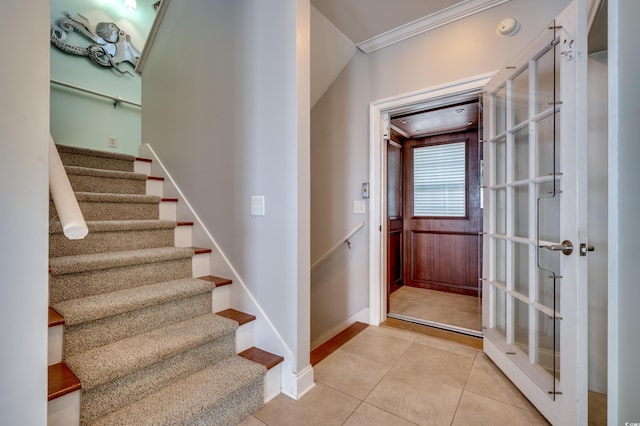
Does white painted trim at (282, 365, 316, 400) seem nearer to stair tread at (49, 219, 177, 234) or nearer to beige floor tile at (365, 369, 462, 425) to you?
beige floor tile at (365, 369, 462, 425)

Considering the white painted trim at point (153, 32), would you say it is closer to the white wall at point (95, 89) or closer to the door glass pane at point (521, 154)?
the white wall at point (95, 89)

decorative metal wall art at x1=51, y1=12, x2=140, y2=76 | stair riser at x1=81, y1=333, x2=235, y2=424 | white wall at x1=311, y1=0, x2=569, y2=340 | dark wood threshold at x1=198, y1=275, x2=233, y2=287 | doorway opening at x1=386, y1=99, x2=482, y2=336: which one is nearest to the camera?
stair riser at x1=81, y1=333, x2=235, y2=424

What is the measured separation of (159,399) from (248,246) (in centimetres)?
90

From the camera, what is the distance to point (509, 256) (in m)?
1.85

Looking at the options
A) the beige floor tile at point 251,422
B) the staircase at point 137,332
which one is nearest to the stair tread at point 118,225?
the staircase at point 137,332

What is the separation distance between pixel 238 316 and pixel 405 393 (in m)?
1.11

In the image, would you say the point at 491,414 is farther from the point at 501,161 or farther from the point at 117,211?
the point at 117,211

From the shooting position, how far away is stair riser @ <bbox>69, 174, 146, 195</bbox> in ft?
6.88

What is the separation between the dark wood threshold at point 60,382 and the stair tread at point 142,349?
2cm

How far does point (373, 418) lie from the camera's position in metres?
1.43

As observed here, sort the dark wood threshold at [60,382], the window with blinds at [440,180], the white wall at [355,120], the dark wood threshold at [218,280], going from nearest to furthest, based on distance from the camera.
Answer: the dark wood threshold at [60,382] < the dark wood threshold at [218,280] < the white wall at [355,120] < the window with blinds at [440,180]

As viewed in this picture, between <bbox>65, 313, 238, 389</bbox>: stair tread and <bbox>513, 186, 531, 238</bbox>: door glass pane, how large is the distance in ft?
6.10

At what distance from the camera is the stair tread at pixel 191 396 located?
3.80 ft

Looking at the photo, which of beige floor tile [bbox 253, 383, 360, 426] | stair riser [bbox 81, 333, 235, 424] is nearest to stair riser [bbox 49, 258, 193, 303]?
stair riser [bbox 81, 333, 235, 424]
